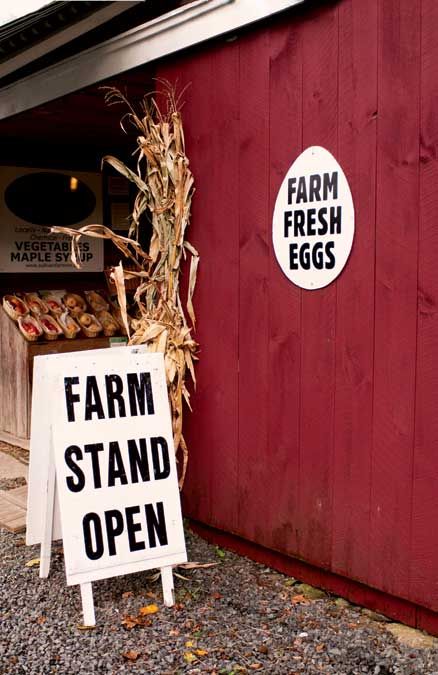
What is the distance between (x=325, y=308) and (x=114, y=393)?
109 centimetres

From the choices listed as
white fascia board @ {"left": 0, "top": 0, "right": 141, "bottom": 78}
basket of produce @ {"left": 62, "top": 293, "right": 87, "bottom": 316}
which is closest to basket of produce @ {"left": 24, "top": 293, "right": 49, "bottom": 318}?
basket of produce @ {"left": 62, "top": 293, "right": 87, "bottom": 316}

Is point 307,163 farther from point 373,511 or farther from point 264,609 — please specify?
point 264,609

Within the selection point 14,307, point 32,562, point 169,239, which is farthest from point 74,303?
point 32,562

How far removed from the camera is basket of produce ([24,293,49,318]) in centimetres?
703

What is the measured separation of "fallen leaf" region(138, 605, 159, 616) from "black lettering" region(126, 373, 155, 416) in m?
0.90

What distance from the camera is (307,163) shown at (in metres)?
3.60

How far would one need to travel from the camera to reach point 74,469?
3.51 m

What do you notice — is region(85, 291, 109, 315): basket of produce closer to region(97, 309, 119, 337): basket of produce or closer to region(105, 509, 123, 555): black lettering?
region(97, 309, 119, 337): basket of produce

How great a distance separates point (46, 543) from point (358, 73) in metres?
2.72

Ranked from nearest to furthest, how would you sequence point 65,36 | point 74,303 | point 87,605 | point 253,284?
point 87,605, point 253,284, point 65,36, point 74,303

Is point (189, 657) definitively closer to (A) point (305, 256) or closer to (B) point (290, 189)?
(A) point (305, 256)

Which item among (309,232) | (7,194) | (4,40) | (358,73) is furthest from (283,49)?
(7,194)

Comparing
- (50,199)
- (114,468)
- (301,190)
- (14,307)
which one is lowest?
(114,468)

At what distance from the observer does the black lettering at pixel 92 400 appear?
3615 millimetres
